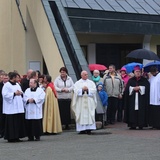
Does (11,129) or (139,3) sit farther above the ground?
(139,3)

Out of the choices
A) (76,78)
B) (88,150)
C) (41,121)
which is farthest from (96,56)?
(88,150)

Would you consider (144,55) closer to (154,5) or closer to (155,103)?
(155,103)

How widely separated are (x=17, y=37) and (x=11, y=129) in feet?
34.8

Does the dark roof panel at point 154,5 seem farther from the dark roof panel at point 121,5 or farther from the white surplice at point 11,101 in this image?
the white surplice at point 11,101

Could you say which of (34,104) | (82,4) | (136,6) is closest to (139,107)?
(34,104)

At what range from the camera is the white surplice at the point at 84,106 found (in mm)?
15219

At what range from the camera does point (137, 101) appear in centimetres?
1617

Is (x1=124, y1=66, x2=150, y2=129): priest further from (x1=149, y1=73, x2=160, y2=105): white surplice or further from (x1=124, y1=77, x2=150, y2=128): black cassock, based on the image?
(x1=149, y1=73, x2=160, y2=105): white surplice

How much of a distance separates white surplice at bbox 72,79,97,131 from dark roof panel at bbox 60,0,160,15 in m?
7.56

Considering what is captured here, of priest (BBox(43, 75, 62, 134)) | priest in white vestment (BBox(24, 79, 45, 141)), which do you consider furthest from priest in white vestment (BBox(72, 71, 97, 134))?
priest in white vestment (BBox(24, 79, 45, 141))

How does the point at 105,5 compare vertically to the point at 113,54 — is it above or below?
above

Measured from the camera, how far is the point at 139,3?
25.6m

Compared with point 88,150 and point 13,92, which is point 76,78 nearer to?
point 13,92

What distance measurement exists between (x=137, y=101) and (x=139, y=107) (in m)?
0.18
